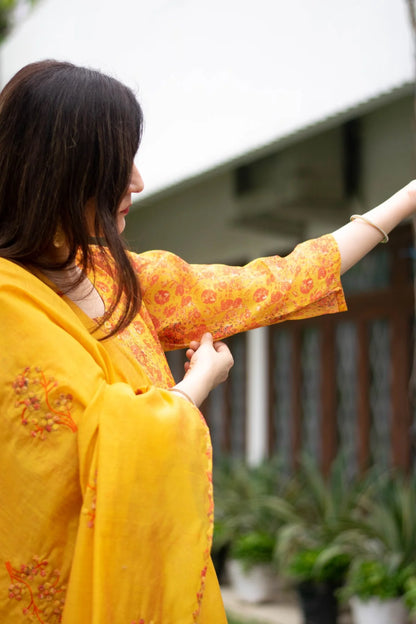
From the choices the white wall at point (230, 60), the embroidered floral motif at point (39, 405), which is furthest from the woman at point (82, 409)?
the white wall at point (230, 60)

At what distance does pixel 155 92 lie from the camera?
15.1 ft

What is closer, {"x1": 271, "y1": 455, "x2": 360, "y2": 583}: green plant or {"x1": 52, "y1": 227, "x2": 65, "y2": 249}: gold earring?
{"x1": 52, "y1": 227, "x2": 65, "y2": 249}: gold earring

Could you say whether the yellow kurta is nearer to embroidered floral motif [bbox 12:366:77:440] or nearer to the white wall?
embroidered floral motif [bbox 12:366:77:440]

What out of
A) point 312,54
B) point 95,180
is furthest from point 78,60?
point 95,180

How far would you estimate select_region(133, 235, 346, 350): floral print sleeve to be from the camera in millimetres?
1376

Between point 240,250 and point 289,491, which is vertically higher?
point 240,250

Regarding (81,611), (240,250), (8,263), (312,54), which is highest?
(8,263)

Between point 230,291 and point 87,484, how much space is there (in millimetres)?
437

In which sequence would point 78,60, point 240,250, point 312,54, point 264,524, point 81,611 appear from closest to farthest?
point 81,611 → point 312,54 → point 264,524 → point 78,60 → point 240,250

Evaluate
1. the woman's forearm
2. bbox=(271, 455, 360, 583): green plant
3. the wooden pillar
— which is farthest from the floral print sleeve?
the wooden pillar

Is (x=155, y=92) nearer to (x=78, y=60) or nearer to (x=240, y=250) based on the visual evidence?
(x=78, y=60)

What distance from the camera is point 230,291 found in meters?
1.38

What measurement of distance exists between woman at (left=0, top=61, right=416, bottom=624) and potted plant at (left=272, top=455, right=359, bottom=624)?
259 cm

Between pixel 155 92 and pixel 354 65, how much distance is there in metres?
1.66
